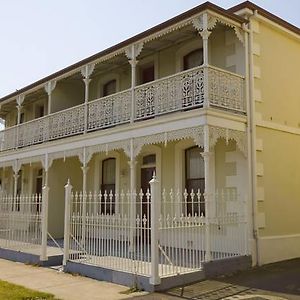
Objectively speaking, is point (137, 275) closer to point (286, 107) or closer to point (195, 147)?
point (195, 147)

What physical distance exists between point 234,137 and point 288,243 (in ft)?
12.1

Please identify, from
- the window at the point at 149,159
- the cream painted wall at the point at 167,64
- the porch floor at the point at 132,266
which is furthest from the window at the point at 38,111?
the porch floor at the point at 132,266

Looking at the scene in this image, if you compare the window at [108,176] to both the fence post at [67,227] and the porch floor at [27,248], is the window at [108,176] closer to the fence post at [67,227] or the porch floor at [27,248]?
the porch floor at [27,248]

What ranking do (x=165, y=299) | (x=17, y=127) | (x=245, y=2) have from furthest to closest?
(x=17, y=127)
(x=245, y=2)
(x=165, y=299)

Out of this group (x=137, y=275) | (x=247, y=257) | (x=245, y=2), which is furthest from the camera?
(x=245, y=2)

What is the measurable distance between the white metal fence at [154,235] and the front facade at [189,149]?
0.03 m

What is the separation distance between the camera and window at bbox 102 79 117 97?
57.1ft

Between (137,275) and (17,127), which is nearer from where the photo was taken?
(137,275)

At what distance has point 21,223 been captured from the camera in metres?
13.3

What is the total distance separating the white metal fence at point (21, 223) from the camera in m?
12.8

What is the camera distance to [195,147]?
44.5 feet

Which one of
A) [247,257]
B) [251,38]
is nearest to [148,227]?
[247,257]

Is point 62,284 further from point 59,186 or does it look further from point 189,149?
point 59,186

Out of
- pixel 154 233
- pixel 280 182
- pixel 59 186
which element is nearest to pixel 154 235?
pixel 154 233
